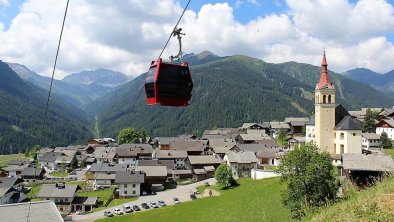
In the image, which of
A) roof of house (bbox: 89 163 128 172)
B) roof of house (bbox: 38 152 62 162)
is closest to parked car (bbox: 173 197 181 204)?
roof of house (bbox: 89 163 128 172)

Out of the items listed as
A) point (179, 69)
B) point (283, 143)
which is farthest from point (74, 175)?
point (179, 69)

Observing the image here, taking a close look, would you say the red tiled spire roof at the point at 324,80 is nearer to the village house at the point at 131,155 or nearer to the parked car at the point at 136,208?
the parked car at the point at 136,208

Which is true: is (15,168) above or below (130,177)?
below

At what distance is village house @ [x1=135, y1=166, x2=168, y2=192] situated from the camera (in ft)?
234

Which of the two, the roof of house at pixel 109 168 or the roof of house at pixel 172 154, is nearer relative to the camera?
the roof of house at pixel 109 168

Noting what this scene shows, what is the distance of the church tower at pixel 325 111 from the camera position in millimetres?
58188

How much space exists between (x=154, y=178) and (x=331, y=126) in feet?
112

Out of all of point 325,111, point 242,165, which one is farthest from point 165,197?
point 325,111

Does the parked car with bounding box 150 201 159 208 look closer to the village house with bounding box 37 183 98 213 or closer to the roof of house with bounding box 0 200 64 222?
the village house with bounding box 37 183 98 213

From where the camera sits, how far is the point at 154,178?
73562mm

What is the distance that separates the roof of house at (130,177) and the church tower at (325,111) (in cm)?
3158

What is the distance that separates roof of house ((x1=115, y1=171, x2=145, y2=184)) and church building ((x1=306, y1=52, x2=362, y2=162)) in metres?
31.5

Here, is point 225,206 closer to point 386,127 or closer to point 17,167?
point 386,127

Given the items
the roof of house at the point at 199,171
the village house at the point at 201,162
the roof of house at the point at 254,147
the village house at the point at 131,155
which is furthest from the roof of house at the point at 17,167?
the roof of house at the point at 254,147
